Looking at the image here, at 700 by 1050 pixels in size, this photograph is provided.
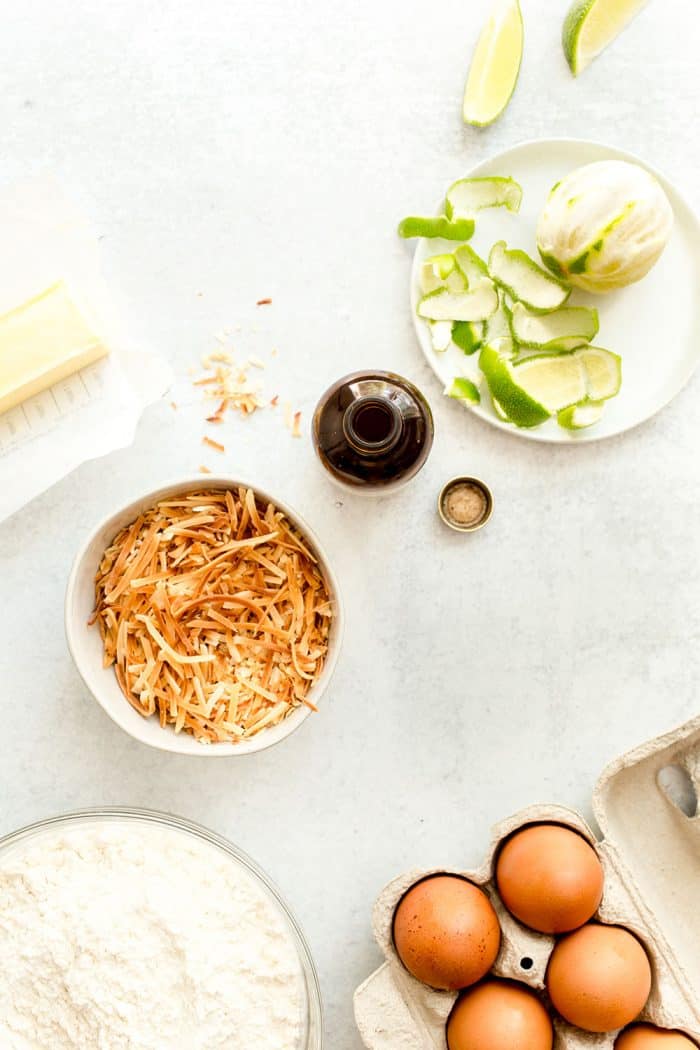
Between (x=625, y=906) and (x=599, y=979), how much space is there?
0.14m

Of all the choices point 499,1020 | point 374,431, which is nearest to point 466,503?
point 374,431

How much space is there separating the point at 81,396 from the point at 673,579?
1.03m

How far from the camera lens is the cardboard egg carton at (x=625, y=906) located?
4.23 feet

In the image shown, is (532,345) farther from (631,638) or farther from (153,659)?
(153,659)

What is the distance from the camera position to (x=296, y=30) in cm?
151

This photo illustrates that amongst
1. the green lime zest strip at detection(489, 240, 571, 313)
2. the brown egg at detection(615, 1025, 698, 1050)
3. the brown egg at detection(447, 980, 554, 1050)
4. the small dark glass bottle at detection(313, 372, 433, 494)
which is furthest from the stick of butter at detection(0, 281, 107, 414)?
the brown egg at detection(615, 1025, 698, 1050)

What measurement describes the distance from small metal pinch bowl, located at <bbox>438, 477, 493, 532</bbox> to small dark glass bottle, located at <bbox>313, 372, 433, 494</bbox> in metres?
0.17

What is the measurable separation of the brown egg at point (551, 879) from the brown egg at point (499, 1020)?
0.10m

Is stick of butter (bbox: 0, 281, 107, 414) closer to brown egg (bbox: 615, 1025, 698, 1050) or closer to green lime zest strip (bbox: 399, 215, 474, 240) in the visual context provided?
green lime zest strip (bbox: 399, 215, 474, 240)

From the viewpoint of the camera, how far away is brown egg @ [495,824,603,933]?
123 cm

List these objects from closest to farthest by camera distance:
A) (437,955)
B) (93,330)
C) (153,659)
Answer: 1. (437,955)
2. (153,659)
3. (93,330)

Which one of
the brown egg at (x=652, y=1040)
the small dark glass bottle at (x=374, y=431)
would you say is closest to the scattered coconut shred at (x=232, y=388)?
the small dark glass bottle at (x=374, y=431)

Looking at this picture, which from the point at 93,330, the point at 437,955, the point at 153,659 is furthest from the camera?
the point at 93,330

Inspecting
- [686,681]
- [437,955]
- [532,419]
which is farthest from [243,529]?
[686,681]
